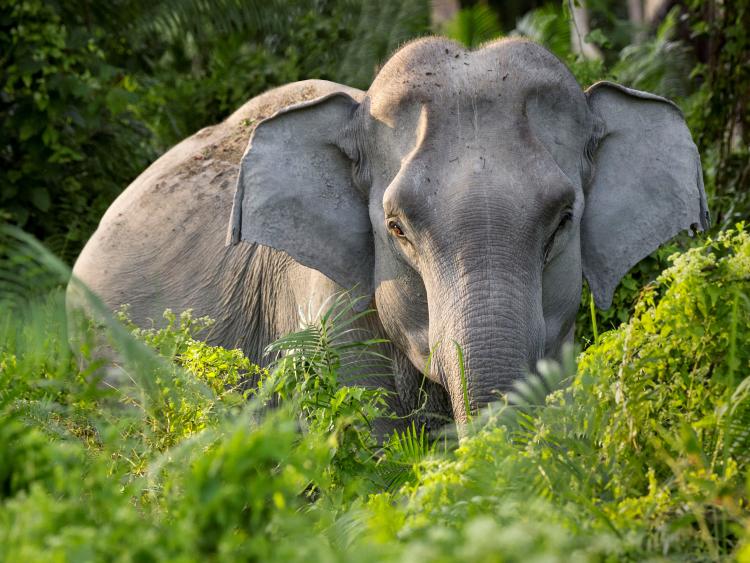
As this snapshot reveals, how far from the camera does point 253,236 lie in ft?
17.8

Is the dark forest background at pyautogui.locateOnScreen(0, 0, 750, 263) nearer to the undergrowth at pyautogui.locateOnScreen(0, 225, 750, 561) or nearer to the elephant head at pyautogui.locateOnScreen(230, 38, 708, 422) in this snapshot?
the elephant head at pyautogui.locateOnScreen(230, 38, 708, 422)

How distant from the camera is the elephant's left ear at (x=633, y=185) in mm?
5492

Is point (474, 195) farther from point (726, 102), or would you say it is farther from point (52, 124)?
point (52, 124)

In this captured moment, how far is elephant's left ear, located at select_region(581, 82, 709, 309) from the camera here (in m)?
5.49

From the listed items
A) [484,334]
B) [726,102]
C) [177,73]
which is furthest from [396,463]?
[177,73]

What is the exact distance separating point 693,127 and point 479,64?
14.3 feet

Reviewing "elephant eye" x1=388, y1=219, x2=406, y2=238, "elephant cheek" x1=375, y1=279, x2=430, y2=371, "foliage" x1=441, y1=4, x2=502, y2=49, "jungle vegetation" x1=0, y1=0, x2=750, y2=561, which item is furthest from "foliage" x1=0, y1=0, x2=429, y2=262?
"elephant eye" x1=388, y1=219, x2=406, y2=238

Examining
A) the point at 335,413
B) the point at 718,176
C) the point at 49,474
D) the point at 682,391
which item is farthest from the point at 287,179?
the point at 718,176

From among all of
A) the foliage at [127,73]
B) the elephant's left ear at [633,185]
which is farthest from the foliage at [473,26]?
the elephant's left ear at [633,185]

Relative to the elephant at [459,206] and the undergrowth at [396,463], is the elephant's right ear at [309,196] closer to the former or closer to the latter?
the elephant at [459,206]

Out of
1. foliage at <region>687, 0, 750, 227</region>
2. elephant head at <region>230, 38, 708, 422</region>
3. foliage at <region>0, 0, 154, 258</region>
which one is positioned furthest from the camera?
foliage at <region>0, 0, 154, 258</region>

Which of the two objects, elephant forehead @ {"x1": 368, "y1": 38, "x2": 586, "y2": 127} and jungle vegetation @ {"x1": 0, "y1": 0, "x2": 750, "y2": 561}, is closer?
jungle vegetation @ {"x1": 0, "y1": 0, "x2": 750, "y2": 561}

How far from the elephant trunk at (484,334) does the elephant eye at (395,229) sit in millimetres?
322

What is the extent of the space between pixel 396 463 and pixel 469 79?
1.44 m
